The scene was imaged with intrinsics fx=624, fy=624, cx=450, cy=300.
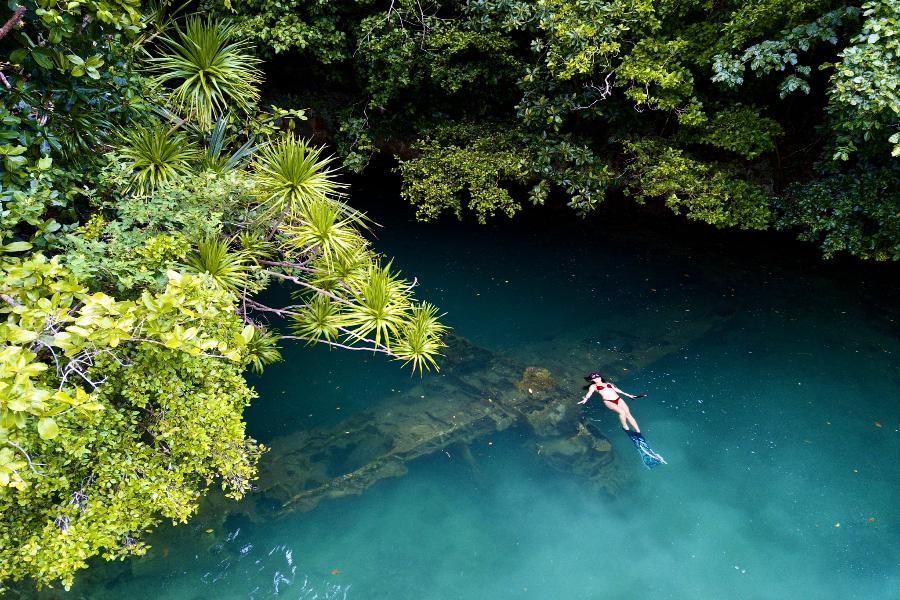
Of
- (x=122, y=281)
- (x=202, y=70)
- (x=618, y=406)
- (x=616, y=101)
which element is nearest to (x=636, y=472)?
(x=618, y=406)

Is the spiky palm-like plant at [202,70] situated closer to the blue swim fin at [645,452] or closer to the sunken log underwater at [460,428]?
the sunken log underwater at [460,428]

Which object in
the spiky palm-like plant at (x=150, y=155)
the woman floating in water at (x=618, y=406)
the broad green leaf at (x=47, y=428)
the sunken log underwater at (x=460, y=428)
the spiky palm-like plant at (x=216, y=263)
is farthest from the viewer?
the woman floating in water at (x=618, y=406)

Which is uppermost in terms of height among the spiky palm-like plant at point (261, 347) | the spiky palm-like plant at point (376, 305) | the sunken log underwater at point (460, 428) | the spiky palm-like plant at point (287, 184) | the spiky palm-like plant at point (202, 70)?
the spiky palm-like plant at point (202, 70)

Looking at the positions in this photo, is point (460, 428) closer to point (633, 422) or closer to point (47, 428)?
point (633, 422)

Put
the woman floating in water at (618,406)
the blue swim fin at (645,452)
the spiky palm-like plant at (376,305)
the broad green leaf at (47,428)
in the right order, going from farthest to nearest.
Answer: the woman floating in water at (618,406) → the blue swim fin at (645,452) → the spiky palm-like plant at (376,305) → the broad green leaf at (47,428)

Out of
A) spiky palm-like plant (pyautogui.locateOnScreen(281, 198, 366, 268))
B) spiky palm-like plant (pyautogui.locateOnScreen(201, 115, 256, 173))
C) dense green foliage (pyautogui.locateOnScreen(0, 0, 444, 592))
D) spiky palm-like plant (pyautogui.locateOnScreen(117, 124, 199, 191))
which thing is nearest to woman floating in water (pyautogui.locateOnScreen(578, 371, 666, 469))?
dense green foliage (pyautogui.locateOnScreen(0, 0, 444, 592))

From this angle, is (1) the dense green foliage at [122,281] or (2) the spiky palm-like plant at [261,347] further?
(2) the spiky palm-like plant at [261,347]

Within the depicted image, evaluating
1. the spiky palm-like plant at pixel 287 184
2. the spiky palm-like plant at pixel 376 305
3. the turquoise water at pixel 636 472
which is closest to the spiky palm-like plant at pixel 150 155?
the spiky palm-like plant at pixel 287 184
